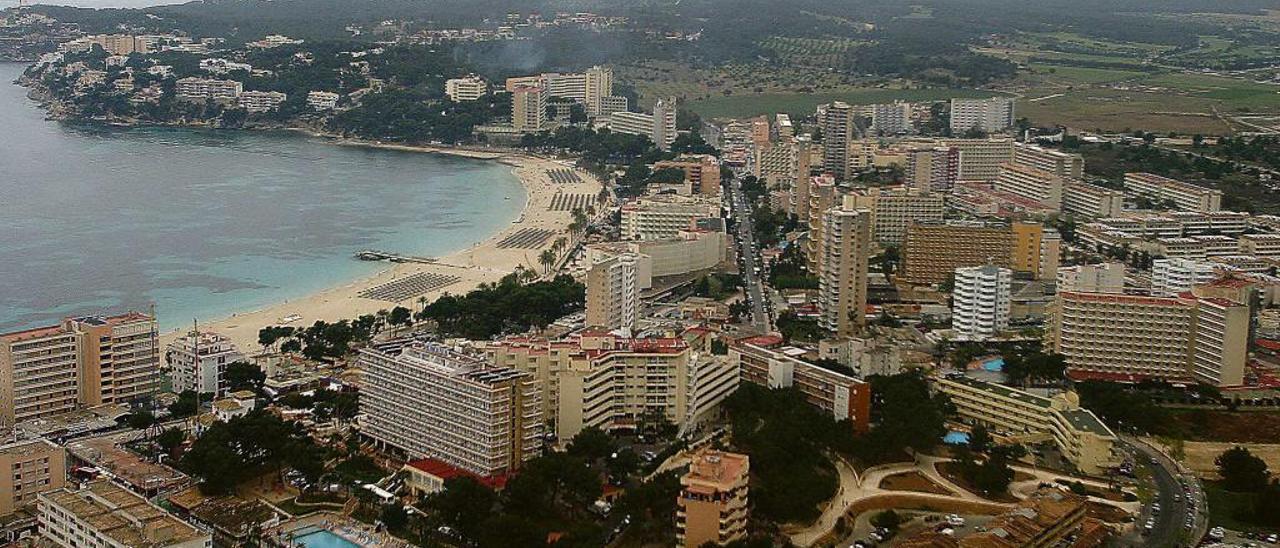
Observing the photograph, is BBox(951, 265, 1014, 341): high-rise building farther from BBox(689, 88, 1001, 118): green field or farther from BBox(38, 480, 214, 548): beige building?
BBox(689, 88, 1001, 118): green field

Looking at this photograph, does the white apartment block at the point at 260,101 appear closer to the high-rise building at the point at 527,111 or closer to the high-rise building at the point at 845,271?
the high-rise building at the point at 527,111

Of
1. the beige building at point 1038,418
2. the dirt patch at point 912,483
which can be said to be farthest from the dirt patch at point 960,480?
the beige building at point 1038,418

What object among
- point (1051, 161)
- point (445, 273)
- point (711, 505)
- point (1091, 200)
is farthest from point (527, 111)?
point (711, 505)

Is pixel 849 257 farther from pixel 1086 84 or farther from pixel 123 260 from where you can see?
pixel 1086 84

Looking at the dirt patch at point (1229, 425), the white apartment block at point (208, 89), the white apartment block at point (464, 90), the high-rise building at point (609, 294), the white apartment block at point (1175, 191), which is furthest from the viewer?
the white apartment block at point (208, 89)

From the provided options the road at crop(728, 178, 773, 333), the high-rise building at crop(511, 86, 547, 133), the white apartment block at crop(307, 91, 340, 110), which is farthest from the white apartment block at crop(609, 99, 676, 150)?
the white apartment block at crop(307, 91, 340, 110)
